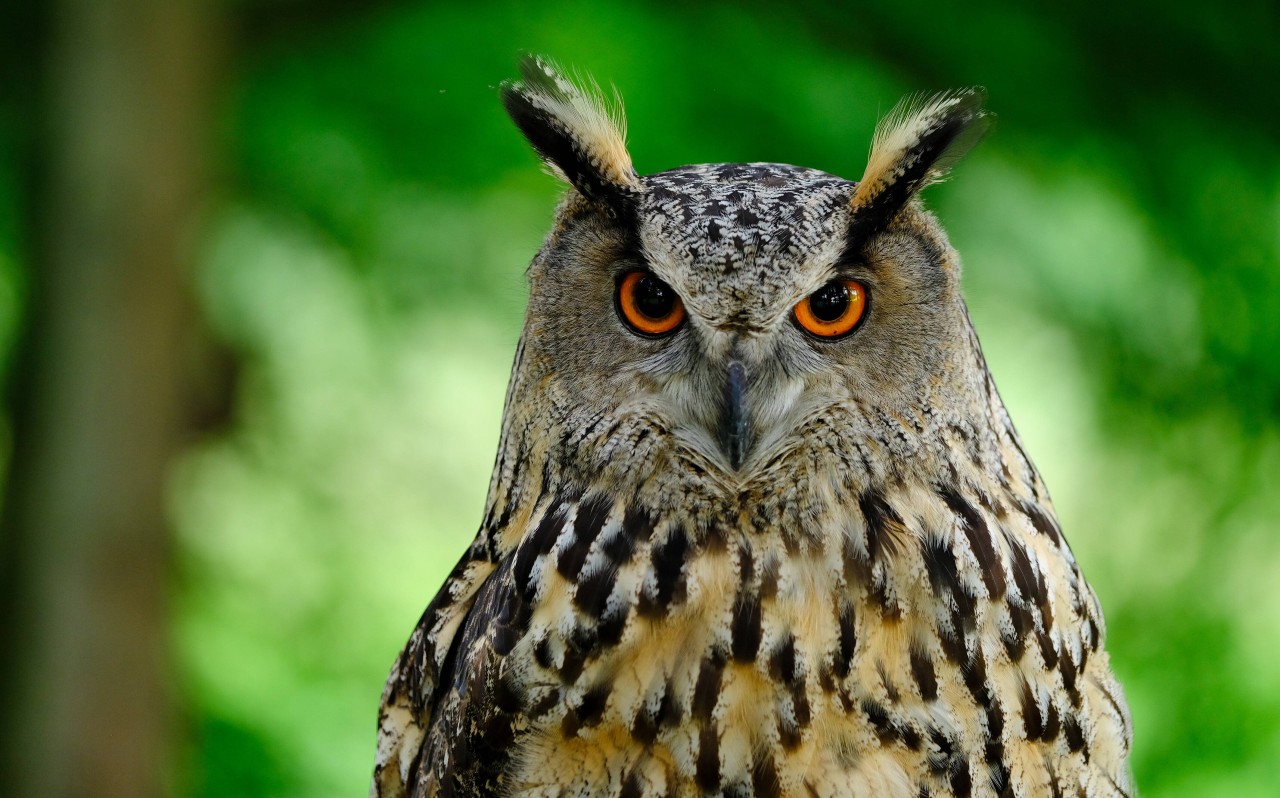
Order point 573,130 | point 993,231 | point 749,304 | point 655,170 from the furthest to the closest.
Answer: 1. point 993,231
2. point 655,170
3. point 573,130
4. point 749,304

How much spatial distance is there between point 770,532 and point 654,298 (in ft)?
0.94

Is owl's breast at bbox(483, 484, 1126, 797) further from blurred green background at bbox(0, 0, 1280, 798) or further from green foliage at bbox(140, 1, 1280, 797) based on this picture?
blurred green background at bbox(0, 0, 1280, 798)

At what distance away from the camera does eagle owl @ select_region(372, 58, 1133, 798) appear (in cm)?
130

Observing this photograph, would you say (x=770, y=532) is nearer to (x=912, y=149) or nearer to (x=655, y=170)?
(x=912, y=149)

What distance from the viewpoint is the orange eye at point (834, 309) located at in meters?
1.34

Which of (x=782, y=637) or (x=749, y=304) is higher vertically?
(x=749, y=304)

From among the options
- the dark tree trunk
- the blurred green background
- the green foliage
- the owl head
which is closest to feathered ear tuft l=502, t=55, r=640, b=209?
the owl head

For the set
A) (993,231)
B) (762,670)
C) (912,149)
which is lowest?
(762,670)

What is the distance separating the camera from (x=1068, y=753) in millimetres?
1380

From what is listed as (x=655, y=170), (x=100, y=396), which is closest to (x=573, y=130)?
(x=655, y=170)

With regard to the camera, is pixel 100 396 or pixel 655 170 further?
pixel 100 396

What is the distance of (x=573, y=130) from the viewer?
4.69 feet

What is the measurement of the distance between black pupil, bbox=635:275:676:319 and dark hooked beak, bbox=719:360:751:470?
104 mm

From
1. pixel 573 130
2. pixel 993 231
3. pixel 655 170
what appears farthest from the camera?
pixel 993 231
